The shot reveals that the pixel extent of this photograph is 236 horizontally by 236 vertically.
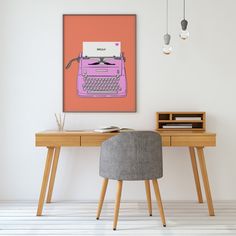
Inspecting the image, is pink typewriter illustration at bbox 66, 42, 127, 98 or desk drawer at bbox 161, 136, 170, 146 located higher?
pink typewriter illustration at bbox 66, 42, 127, 98

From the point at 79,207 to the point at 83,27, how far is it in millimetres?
1707

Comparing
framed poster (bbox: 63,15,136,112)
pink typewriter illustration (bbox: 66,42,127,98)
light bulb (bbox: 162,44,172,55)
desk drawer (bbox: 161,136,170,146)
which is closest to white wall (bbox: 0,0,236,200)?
framed poster (bbox: 63,15,136,112)

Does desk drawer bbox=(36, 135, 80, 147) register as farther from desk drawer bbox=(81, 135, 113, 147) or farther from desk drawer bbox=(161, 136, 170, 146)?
desk drawer bbox=(161, 136, 170, 146)

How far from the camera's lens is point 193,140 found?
315 cm

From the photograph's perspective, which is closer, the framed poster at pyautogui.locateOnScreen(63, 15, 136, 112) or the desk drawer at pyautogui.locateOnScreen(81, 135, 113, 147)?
the desk drawer at pyautogui.locateOnScreen(81, 135, 113, 147)

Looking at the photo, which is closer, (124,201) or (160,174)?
(160,174)

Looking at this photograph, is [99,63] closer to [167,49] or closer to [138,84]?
[138,84]

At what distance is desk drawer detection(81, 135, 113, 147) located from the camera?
10.3ft

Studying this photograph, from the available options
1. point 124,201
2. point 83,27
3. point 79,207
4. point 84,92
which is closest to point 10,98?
point 84,92

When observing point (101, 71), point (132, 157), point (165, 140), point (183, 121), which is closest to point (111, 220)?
point (132, 157)

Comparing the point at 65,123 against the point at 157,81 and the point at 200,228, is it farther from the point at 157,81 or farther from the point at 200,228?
the point at 200,228

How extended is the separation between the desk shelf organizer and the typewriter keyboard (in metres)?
0.50

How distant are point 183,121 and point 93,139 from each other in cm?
90

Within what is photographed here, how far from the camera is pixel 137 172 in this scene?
2.78 m
